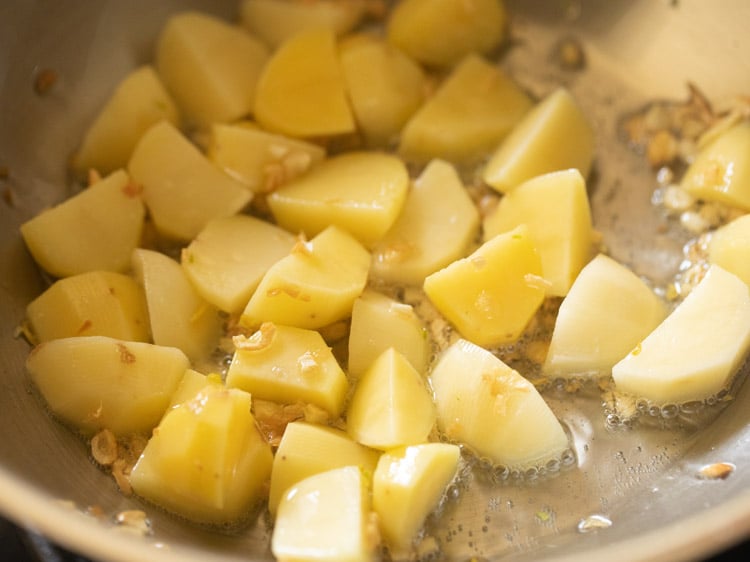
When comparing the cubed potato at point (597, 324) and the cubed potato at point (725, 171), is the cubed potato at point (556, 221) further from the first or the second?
the cubed potato at point (725, 171)

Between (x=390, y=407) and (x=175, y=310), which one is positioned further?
(x=175, y=310)

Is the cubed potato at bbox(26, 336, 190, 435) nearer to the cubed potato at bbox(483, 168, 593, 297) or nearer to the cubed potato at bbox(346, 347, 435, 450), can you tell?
the cubed potato at bbox(346, 347, 435, 450)

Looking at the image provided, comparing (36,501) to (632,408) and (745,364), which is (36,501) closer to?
(632,408)

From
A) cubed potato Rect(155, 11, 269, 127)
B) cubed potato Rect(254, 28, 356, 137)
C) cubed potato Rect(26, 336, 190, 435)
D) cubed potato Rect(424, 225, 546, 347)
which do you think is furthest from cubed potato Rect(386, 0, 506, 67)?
cubed potato Rect(26, 336, 190, 435)

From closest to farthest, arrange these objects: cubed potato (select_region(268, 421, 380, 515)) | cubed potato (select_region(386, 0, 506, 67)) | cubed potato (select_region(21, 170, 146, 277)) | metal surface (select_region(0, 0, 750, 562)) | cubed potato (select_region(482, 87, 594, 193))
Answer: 1. metal surface (select_region(0, 0, 750, 562))
2. cubed potato (select_region(268, 421, 380, 515))
3. cubed potato (select_region(21, 170, 146, 277))
4. cubed potato (select_region(482, 87, 594, 193))
5. cubed potato (select_region(386, 0, 506, 67))

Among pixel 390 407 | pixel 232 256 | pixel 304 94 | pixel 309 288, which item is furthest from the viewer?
pixel 304 94

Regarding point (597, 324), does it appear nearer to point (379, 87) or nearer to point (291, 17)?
point (379, 87)

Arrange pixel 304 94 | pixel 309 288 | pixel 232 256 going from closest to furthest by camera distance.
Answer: pixel 309 288 < pixel 232 256 < pixel 304 94

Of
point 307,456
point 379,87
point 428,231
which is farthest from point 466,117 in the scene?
point 307,456
